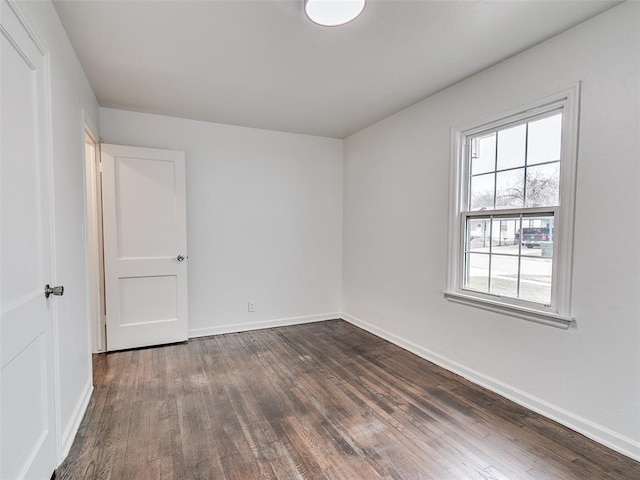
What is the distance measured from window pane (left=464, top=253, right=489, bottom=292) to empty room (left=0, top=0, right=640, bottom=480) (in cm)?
2

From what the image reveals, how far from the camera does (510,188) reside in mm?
2480

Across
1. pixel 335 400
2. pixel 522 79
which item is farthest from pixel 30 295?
pixel 522 79

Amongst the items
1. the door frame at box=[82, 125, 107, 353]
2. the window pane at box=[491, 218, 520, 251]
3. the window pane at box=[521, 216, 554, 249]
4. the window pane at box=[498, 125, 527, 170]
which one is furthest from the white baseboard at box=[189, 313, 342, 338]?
the window pane at box=[498, 125, 527, 170]

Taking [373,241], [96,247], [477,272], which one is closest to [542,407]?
[477,272]

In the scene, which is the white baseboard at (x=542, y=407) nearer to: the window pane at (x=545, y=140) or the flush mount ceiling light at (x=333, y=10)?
the window pane at (x=545, y=140)

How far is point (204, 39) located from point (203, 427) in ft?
8.13

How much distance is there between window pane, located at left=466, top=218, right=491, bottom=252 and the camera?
267cm

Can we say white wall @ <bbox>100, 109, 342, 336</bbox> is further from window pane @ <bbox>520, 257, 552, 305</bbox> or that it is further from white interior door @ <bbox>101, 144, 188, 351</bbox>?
window pane @ <bbox>520, 257, 552, 305</bbox>

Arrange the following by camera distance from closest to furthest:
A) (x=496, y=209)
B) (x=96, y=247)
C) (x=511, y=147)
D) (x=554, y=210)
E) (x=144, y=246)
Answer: (x=554, y=210)
(x=511, y=147)
(x=496, y=209)
(x=96, y=247)
(x=144, y=246)

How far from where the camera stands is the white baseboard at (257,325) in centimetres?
382

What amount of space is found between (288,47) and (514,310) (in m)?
2.43

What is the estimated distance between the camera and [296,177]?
4277 millimetres

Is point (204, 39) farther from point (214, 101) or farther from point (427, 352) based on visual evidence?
point (427, 352)

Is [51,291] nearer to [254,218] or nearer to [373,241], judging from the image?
[254,218]
